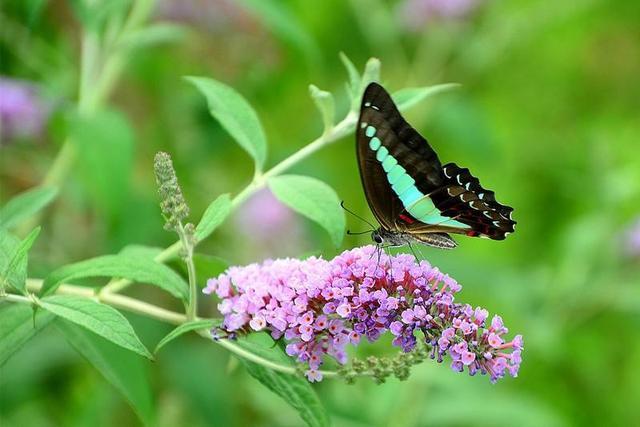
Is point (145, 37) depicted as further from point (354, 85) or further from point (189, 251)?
point (189, 251)

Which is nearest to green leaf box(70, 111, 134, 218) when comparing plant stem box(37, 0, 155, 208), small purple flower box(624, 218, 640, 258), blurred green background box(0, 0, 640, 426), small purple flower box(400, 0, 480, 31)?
blurred green background box(0, 0, 640, 426)

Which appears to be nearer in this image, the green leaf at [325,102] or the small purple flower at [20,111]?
the green leaf at [325,102]

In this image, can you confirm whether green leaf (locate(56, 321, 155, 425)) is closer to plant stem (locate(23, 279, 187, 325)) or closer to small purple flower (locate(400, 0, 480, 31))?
plant stem (locate(23, 279, 187, 325))

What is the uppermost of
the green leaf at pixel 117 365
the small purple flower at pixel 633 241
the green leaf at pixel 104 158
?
the small purple flower at pixel 633 241

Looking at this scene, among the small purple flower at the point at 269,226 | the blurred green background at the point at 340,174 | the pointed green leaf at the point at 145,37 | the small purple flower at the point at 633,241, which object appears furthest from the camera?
the small purple flower at the point at 269,226

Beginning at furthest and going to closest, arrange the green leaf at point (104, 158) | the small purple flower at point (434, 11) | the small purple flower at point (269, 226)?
the small purple flower at point (434, 11) → the small purple flower at point (269, 226) → the green leaf at point (104, 158)

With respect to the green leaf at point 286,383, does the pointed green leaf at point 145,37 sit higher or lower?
higher

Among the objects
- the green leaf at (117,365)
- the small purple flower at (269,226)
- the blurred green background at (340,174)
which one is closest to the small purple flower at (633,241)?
the blurred green background at (340,174)

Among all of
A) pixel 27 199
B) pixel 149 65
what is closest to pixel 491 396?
pixel 149 65

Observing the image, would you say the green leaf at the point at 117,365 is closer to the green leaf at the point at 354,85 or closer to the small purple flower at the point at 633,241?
the green leaf at the point at 354,85
